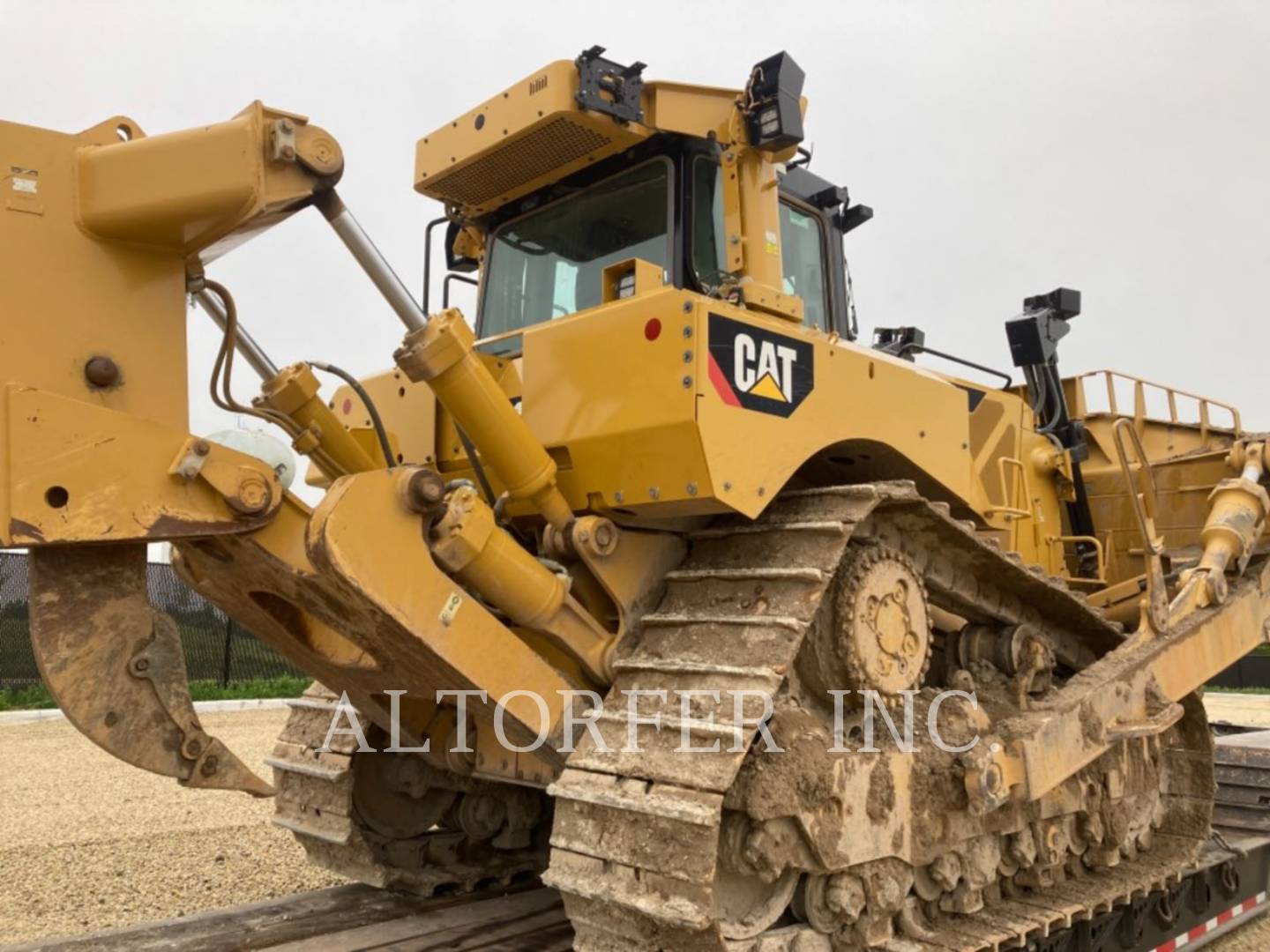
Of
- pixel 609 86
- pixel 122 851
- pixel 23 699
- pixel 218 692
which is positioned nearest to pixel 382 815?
pixel 122 851

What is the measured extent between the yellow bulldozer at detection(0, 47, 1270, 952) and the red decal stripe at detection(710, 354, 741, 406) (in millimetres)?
26

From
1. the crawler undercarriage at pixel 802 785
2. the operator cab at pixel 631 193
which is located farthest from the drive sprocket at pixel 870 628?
the operator cab at pixel 631 193

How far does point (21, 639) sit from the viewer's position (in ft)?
49.6

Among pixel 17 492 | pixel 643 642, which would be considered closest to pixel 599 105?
pixel 643 642

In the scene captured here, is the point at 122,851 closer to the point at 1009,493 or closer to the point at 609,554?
the point at 609,554

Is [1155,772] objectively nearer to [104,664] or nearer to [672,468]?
[672,468]

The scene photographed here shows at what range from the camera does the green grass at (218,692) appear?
47.8 ft

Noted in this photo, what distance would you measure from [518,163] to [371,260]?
5.31 ft

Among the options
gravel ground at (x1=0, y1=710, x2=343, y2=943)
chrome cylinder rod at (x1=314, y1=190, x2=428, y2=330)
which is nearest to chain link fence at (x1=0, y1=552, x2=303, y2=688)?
gravel ground at (x1=0, y1=710, x2=343, y2=943)

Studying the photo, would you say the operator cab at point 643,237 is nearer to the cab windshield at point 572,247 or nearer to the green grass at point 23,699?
the cab windshield at point 572,247

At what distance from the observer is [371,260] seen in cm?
352

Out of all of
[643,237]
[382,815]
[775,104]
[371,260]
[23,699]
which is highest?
[775,104]

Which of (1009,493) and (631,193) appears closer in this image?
(631,193)

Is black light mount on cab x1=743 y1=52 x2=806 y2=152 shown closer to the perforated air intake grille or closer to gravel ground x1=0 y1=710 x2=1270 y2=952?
the perforated air intake grille
